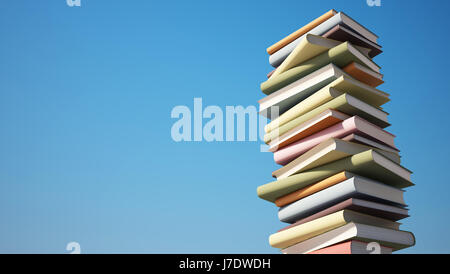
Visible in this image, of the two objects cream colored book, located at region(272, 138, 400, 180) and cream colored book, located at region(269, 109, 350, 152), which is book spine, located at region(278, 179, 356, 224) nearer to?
cream colored book, located at region(272, 138, 400, 180)

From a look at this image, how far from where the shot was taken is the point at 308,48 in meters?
3.73

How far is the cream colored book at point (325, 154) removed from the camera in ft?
10.6

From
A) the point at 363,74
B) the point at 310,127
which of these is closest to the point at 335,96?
the point at 310,127

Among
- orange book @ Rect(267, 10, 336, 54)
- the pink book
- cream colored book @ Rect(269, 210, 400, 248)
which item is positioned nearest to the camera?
cream colored book @ Rect(269, 210, 400, 248)

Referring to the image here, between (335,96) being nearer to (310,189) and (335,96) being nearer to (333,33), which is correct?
(333,33)

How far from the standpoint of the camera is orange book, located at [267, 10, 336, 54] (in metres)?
3.96

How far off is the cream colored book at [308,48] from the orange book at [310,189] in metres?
1.14

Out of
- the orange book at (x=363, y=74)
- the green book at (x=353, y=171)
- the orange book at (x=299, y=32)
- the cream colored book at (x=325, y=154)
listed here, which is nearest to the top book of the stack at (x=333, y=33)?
the orange book at (x=299, y=32)

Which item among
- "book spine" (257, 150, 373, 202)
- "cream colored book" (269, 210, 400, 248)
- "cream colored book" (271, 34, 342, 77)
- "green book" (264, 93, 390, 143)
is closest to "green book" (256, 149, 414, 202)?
"book spine" (257, 150, 373, 202)

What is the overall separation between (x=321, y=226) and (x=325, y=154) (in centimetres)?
53

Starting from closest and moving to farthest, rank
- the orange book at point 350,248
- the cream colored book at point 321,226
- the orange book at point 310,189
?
the orange book at point 350,248 → the cream colored book at point 321,226 → the orange book at point 310,189

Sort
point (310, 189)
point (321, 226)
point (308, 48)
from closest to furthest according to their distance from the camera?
1. point (321, 226)
2. point (310, 189)
3. point (308, 48)

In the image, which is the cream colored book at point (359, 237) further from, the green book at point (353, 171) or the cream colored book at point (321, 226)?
the green book at point (353, 171)
